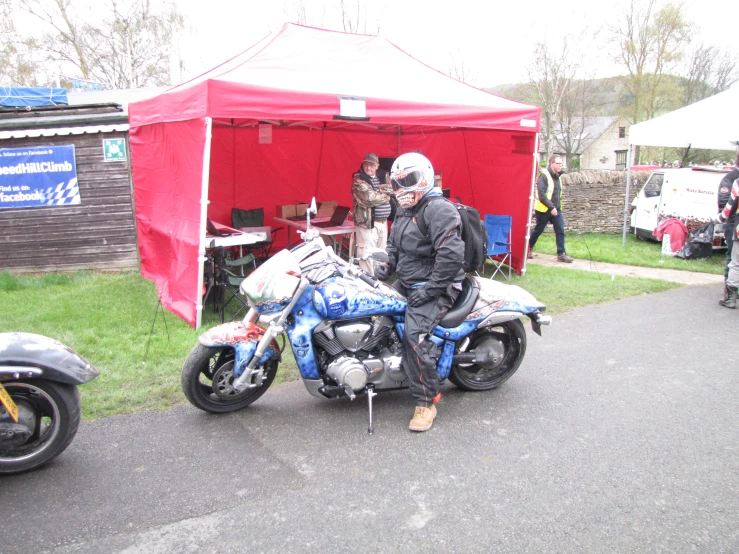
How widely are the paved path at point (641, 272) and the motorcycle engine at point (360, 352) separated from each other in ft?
19.8

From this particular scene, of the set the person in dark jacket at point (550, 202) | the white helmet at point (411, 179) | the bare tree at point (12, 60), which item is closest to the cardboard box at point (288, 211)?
the person in dark jacket at point (550, 202)

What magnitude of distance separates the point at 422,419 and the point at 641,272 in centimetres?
659

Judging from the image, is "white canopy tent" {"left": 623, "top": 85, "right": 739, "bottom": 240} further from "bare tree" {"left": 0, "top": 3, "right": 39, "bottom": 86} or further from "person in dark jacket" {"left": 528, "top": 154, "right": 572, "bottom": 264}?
"bare tree" {"left": 0, "top": 3, "right": 39, "bottom": 86}

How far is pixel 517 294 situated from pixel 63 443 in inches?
123

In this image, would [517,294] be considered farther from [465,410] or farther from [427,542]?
[427,542]

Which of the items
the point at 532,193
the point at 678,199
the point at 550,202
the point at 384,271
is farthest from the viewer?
the point at 678,199

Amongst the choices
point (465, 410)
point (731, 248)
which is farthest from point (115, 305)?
point (731, 248)

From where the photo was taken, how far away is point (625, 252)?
10.5 m

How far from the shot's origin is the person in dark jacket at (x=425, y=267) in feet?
12.0

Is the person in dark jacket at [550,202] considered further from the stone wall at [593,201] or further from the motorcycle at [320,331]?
the motorcycle at [320,331]

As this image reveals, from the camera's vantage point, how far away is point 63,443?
10.9ft

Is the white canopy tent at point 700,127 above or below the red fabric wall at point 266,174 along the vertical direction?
above

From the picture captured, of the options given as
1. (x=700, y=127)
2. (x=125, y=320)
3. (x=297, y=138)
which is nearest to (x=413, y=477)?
(x=125, y=320)

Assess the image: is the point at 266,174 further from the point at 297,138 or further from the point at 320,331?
the point at 320,331
